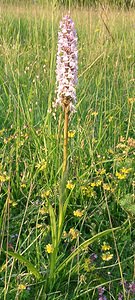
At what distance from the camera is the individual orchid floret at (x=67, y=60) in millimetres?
988

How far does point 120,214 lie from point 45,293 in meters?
0.45

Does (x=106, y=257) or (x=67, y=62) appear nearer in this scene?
(x=67, y=62)

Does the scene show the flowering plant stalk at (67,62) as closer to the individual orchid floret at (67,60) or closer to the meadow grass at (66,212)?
the individual orchid floret at (67,60)

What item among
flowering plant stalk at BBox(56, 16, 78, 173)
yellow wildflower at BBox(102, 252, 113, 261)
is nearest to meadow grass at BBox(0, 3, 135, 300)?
yellow wildflower at BBox(102, 252, 113, 261)

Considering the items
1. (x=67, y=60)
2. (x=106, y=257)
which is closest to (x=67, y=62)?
(x=67, y=60)

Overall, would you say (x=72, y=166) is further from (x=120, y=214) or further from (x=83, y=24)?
(x=83, y=24)

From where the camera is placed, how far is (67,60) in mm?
991

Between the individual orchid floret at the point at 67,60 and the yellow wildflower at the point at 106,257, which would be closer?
the individual orchid floret at the point at 67,60

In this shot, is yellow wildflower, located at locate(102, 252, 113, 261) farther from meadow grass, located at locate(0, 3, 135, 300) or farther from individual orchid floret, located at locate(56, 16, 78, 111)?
individual orchid floret, located at locate(56, 16, 78, 111)

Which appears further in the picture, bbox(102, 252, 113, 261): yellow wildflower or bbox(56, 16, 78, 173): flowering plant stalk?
bbox(102, 252, 113, 261): yellow wildflower

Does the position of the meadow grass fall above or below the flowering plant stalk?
below

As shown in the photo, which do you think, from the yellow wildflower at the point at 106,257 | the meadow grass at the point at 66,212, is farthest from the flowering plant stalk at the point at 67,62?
the yellow wildflower at the point at 106,257

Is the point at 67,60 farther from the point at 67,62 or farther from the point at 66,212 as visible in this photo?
the point at 66,212

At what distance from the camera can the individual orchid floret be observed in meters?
0.99
